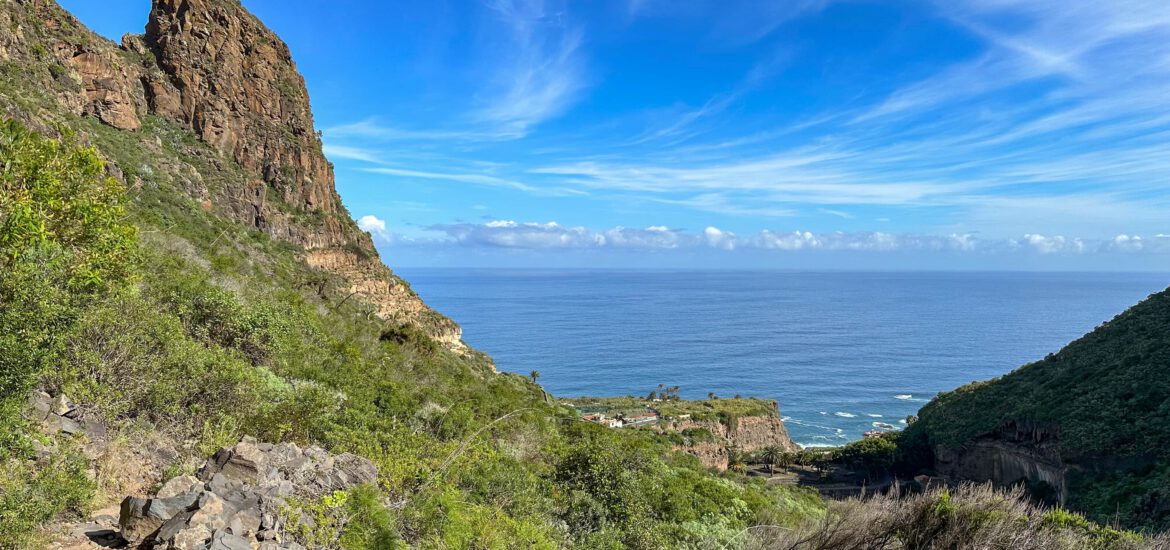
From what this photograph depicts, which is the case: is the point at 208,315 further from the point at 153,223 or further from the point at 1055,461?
the point at 1055,461

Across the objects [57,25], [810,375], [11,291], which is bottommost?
[810,375]

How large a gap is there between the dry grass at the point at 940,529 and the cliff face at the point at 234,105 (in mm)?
40452

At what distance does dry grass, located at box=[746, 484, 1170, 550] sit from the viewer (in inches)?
380

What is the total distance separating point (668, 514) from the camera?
13.4 metres

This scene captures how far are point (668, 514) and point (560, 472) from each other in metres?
2.84

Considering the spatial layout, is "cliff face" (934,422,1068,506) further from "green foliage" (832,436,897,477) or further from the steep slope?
"green foliage" (832,436,897,477)

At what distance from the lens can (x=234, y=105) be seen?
5578 cm

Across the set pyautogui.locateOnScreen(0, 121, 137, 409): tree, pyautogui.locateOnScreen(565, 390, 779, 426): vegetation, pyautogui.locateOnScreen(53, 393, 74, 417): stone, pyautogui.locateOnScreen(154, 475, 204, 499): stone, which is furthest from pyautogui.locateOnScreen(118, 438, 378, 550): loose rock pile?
pyautogui.locateOnScreen(565, 390, 779, 426): vegetation

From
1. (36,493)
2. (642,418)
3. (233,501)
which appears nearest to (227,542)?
(233,501)

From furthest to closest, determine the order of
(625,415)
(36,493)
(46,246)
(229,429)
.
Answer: (625,415) → (229,429) → (46,246) → (36,493)

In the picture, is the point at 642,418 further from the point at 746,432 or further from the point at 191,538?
the point at 191,538

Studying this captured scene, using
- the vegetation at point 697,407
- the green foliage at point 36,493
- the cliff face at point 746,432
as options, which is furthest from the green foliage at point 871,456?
the green foliage at point 36,493

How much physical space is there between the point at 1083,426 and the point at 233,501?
57.8 m

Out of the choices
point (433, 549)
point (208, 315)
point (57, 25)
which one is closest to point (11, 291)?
point (433, 549)
